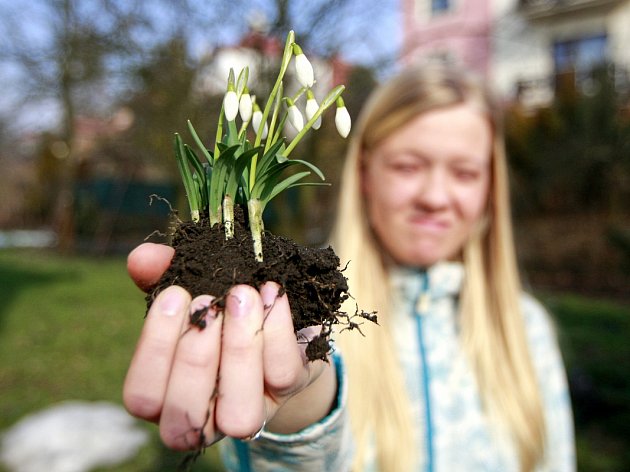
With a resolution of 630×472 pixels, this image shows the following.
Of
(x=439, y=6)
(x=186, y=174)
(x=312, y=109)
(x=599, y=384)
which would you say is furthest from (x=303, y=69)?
(x=439, y=6)

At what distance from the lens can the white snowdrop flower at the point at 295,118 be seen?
3.31ft

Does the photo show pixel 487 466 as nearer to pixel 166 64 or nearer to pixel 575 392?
pixel 575 392

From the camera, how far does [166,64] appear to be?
629 centimetres

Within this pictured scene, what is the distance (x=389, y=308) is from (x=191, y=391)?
158 cm

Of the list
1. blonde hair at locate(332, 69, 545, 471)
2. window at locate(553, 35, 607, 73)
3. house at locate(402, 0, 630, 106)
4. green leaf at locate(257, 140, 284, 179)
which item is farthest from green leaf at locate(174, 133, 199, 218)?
window at locate(553, 35, 607, 73)

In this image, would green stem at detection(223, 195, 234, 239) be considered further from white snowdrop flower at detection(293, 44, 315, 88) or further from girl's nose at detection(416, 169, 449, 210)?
girl's nose at detection(416, 169, 449, 210)

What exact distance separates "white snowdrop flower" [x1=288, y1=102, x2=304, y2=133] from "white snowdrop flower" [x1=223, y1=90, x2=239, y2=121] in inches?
4.3

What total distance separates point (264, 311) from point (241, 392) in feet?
0.46

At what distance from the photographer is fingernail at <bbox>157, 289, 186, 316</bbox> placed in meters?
0.84

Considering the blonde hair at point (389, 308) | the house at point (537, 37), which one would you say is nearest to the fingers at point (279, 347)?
the blonde hair at point (389, 308)

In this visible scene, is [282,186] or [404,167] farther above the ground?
[404,167]

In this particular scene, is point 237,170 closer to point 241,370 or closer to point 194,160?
point 194,160

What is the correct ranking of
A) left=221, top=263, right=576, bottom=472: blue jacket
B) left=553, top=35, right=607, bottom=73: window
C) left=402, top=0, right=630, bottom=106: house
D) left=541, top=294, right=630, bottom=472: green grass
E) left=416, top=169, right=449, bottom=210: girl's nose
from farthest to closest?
left=553, top=35, right=607, bottom=73: window → left=402, top=0, right=630, bottom=106: house → left=541, top=294, right=630, bottom=472: green grass → left=221, top=263, right=576, bottom=472: blue jacket → left=416, top=169, right=449, bottom=210: girl's nose

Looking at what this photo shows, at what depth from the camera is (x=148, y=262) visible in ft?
3.18
